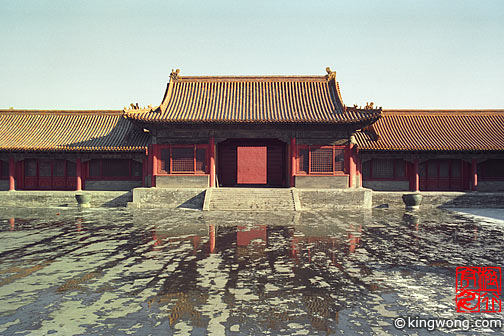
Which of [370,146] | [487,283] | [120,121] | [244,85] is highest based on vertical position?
[244,85]

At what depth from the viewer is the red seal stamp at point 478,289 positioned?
488cm

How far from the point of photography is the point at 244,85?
2139cm

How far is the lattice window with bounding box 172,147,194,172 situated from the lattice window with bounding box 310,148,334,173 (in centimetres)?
648

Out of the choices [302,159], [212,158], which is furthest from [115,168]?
[302,159]

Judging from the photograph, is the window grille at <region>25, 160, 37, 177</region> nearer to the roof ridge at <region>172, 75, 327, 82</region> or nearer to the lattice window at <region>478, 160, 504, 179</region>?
the roof ridge at <region>172, 75, 327, 82</region>

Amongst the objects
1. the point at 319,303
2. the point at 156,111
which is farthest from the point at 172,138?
the point at 319,303

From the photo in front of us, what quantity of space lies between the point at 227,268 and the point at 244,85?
1624 centimetres

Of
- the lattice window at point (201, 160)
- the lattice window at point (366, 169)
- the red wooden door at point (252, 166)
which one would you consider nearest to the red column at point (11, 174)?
the lattice window at point (201, 160)

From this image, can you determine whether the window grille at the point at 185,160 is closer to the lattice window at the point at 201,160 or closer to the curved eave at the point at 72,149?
the lattice window at the point at 201,160

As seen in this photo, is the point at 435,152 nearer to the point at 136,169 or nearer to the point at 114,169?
the point at 136,169

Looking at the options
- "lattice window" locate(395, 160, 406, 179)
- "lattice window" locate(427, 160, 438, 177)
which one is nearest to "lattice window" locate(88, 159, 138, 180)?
"lattice window" locate(395, 160, 406, 179)

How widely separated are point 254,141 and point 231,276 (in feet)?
53.9

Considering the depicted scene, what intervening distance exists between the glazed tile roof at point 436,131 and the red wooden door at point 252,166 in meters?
8.97

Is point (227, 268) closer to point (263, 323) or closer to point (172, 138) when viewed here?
point (263, 323)
